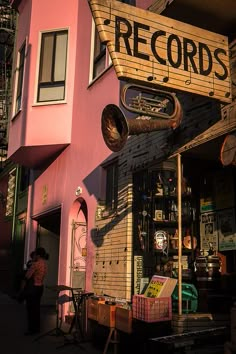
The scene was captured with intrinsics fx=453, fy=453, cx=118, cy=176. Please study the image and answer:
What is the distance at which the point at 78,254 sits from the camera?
1064 centimetres

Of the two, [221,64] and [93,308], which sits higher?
[221,64]

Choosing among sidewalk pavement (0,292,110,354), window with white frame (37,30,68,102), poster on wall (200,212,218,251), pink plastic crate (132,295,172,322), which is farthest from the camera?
window with white frame (37,30,68,102)

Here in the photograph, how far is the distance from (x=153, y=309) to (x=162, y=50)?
3312 millimetres

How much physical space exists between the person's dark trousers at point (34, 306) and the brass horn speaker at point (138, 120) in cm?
407

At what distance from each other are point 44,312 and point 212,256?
7.03 m

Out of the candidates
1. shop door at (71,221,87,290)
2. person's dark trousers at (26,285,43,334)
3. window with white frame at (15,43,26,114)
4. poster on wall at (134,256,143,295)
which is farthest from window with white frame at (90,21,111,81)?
person's dark trousers at (26,285,43,334)

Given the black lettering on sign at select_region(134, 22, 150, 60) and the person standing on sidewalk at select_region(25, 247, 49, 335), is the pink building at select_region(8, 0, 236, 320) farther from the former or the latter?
the person standing on sidewalk at select_region(25, 247, 49, 335)

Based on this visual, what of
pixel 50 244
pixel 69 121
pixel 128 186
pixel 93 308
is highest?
pixel 69 121

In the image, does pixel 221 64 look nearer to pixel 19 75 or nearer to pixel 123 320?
pixel 123 320

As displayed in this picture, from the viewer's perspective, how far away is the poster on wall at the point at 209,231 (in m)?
6.91

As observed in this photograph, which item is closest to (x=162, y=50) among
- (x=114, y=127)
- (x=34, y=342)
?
(x=114, y=127)

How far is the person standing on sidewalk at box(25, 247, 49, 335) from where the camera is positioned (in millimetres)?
8961

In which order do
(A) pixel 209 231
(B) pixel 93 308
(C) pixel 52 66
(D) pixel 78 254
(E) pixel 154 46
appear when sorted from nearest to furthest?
(E) pixel 154 46 → (A) pixel 209 231 → (B) pixel 93 308 → (D) pixel 78 254 → (C) pixel 52 66

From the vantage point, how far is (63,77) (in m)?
12.1
